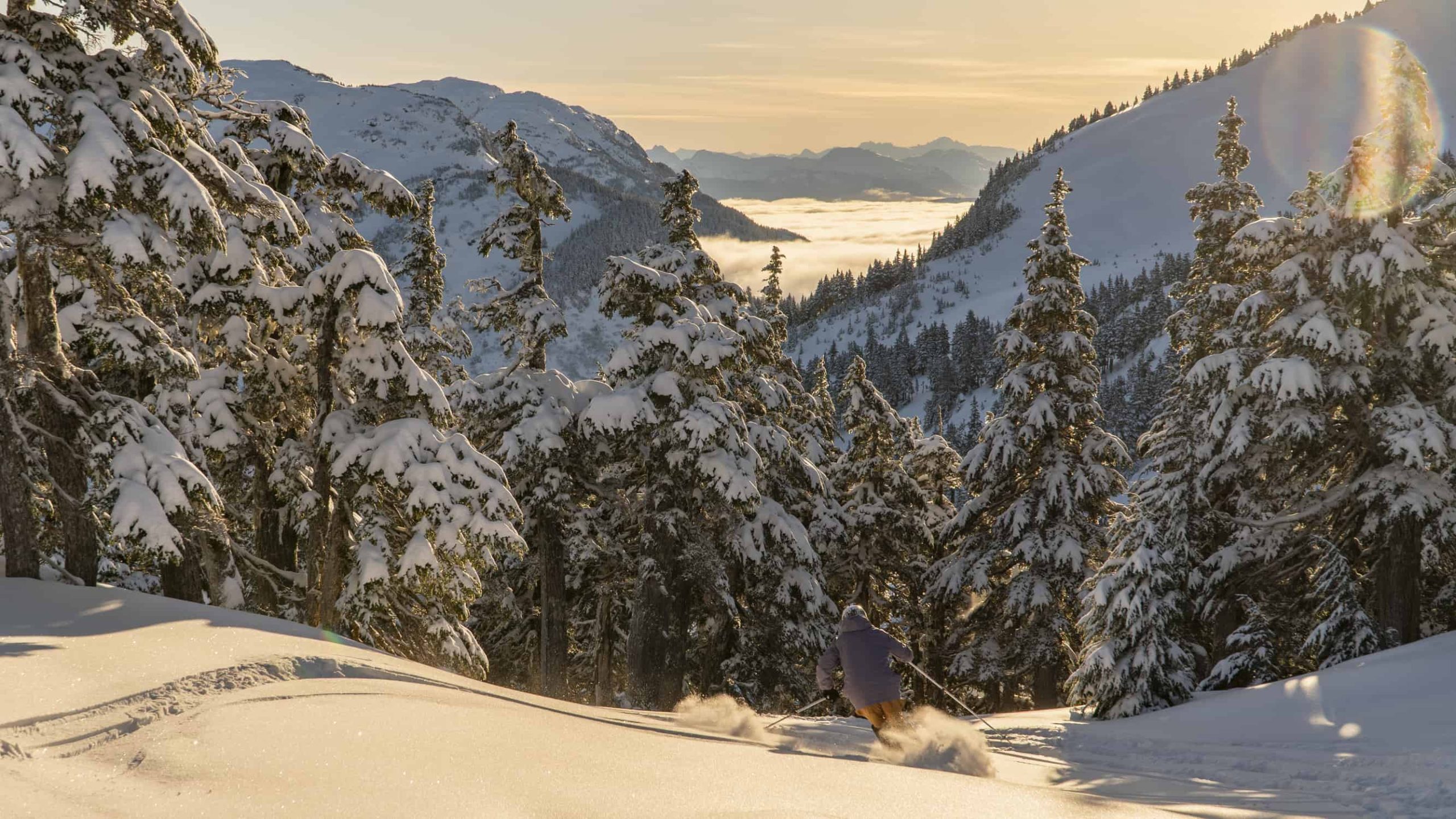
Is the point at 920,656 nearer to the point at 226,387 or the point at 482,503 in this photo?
the point at 482,503

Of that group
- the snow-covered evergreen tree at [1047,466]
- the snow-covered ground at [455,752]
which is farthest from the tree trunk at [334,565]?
the snow-covered evergreen tree at [1047,466]

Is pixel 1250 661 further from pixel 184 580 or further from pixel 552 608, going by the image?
pixel 184 580

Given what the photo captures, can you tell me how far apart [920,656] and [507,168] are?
23576 mm

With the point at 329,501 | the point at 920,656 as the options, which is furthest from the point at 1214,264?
the point at 329,501

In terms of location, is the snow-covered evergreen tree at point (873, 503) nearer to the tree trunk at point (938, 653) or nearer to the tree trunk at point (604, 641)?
the tree trunk at point (938, 653)

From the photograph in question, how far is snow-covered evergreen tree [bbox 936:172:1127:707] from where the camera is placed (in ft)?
85.3

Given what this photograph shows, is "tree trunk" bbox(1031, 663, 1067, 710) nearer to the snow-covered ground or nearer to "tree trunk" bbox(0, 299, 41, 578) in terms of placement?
the snow-covered ground

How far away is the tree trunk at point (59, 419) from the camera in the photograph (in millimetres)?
11609

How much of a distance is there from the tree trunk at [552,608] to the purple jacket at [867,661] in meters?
12.8

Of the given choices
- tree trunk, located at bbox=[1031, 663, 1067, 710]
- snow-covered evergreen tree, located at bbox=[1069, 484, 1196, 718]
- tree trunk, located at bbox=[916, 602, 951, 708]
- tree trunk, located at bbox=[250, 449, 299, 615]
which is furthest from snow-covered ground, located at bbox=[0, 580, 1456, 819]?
tree trunk, located at bbox=[916, 602, 951, 708]

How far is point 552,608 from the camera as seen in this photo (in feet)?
74.6

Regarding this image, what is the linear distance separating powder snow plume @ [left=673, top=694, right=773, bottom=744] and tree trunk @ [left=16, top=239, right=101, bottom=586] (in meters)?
7.83

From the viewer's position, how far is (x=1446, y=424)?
1611cm

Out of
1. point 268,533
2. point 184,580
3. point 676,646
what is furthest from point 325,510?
point 676,646
